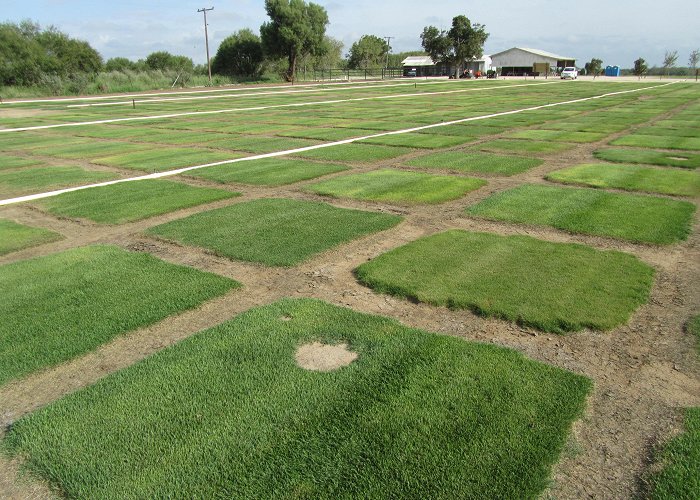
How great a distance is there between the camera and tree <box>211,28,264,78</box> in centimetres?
7388

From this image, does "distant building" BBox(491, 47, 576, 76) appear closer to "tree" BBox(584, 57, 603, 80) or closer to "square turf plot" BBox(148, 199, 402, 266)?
"tree" BBox(584, 57, 603, 80)

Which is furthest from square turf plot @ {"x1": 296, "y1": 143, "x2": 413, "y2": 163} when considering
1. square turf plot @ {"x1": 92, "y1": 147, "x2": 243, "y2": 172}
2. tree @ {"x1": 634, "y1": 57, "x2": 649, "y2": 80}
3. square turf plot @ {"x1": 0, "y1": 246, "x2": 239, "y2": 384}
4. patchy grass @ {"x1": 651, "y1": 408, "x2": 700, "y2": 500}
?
tree @ {"x1": 634, "y1": 57, "x2": 649, "y2": 80}

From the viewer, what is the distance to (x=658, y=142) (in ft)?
51.8

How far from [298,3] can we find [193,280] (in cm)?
7054

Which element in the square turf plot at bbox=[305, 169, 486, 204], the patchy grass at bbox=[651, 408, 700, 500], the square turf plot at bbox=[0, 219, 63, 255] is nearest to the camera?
the patchy grass at bbox=[651, 408, 700, 500]

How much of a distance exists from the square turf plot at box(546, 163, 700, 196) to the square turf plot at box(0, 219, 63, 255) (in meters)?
9.31

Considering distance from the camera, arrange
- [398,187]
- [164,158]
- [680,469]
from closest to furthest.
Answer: [680,469] < [398,187] < [164,158]

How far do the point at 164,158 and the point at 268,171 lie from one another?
3644 mm

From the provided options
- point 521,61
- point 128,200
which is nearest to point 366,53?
point 521,61

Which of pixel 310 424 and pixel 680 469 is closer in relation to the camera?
pixel 680 469

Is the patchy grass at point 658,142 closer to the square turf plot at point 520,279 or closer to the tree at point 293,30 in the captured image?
the square turf plot at point 520,279

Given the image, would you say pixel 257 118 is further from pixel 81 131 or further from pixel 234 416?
pixel 234 416

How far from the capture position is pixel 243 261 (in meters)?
6.59

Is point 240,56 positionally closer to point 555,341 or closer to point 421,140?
point 421,140
